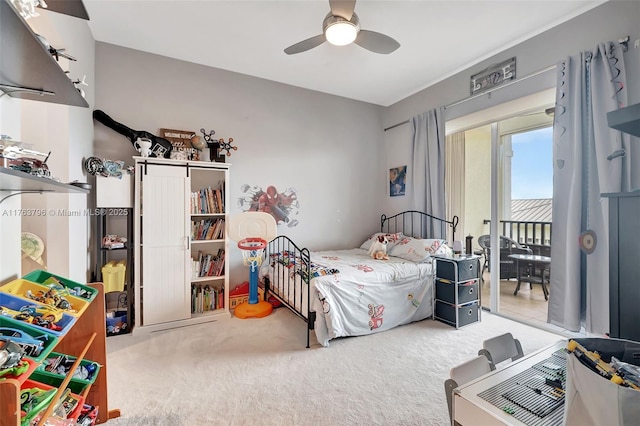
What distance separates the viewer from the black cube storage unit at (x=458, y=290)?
9.47 ft

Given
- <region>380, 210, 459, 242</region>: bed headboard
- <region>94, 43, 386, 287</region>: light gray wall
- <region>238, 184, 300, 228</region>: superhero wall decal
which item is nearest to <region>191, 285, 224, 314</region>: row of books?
<region>94, 43, 386, 287</region>: light gray wall

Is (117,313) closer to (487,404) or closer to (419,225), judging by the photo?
(487,404)

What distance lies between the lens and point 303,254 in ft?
9.04

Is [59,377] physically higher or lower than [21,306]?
lower

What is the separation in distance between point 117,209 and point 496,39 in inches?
160

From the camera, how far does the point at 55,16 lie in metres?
1.79

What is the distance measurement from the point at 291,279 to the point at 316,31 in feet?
7.79

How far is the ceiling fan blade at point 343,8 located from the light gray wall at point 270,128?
1.84 metres

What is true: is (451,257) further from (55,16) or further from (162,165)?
(55,16)

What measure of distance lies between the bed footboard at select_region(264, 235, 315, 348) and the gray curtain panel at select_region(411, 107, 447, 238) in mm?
1756

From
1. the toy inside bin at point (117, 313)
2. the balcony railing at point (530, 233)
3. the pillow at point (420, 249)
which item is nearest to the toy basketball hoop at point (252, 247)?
the toy inside bin at point (117, 313)

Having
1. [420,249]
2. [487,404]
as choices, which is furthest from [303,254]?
[487,404]

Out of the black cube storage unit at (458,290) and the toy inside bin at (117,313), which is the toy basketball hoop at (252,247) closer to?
the toy inside bin at (117,313)

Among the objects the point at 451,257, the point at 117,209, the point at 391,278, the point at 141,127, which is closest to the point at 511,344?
the point at 391,278
